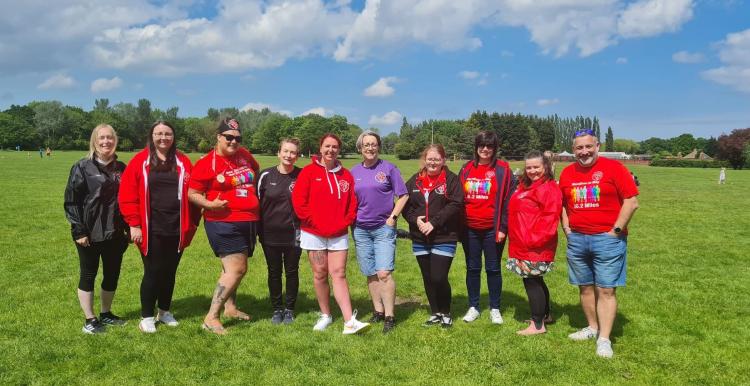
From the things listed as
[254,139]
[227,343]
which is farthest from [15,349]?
[254,139]

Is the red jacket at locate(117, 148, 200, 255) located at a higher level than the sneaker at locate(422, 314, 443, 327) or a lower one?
higher

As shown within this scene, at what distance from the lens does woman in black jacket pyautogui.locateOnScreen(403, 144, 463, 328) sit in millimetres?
5371

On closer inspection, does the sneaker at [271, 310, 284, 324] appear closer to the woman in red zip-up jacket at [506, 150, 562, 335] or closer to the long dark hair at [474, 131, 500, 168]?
the woman in red zip-up jacket at [506, 150, 562, 335]

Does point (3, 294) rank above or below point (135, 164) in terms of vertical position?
below

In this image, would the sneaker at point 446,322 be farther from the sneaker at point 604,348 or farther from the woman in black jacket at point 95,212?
the woman in black jacket at point 95,212

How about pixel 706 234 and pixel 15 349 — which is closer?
pixel 15 349

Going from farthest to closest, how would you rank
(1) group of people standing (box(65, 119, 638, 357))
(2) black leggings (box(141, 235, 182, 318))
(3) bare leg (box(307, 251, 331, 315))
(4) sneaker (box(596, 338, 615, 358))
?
(3) bare leg (box(307, 251, 331, 315)) < (2) black leggings (box(141, 235, 182, 318)) < (1) group of people standing (box(65, 119, 638, 357)) < (4) sneaker (box(596, 338, 615, 358))

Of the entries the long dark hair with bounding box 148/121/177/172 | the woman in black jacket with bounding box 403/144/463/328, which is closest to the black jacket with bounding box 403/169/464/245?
the woman in black jacket with bounding box 403/144/463/328

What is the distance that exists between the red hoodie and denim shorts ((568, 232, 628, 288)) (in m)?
2.38

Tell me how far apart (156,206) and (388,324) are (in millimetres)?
2864

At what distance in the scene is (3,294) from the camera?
668 cm

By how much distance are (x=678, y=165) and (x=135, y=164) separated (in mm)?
79213

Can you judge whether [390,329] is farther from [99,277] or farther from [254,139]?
[254,139]

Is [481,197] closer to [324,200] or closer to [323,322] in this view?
[324,200]
